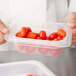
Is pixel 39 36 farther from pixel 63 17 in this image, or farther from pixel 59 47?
pixel 63 17

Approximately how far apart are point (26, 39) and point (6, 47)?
328 millimetres

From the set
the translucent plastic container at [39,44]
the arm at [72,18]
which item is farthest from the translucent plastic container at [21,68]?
the arm at [72,18]

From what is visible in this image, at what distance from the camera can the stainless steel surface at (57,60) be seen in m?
0.80

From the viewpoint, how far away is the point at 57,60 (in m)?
0.89

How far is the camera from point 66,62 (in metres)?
0.88

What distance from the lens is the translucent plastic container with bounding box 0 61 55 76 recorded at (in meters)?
0.74

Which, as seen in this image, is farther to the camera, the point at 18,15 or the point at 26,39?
the point at 18,15

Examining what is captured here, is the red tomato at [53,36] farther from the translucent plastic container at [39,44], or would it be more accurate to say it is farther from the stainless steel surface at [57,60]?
the stainless steel surface at [57,60]

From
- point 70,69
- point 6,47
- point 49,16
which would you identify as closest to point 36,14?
point 49,16

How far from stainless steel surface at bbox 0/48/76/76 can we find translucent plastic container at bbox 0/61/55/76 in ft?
0.26

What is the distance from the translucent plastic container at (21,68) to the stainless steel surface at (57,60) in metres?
0.08

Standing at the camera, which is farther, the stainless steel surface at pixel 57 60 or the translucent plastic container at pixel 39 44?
the stainless steel surface at pixel 57 60

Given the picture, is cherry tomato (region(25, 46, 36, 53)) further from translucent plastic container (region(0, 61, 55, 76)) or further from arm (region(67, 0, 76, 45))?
arm (region(67, 0, 76, 45))

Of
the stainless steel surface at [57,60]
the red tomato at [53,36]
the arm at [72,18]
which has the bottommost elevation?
the stainless steel surface at [57,60]
